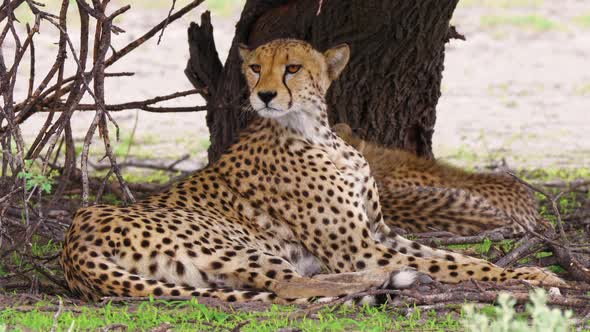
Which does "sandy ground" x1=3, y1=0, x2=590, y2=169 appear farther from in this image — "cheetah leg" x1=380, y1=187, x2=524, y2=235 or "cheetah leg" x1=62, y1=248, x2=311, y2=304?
"cheetah leg" x1=62, y1=248, x2=311, y2=304

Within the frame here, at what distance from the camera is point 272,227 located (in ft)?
15.5

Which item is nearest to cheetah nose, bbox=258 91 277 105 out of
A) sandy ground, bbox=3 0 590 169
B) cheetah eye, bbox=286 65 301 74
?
cheetah eye, bbox=286 65 301 74

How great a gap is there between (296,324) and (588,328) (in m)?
0.86

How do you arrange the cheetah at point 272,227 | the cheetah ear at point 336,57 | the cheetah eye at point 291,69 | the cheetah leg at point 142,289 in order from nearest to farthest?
1. the cheetah leg at point 142,289
2. the cheetah at point 272,227
3. the cheetah eye at point 291,69
4. the cheetah ear at point 336,57

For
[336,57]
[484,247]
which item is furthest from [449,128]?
[336,57]

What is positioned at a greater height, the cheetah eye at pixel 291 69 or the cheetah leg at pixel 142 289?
the cheetah eye at pixel 291 69

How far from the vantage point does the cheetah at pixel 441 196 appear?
5.49 metres

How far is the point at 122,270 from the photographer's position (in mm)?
4055

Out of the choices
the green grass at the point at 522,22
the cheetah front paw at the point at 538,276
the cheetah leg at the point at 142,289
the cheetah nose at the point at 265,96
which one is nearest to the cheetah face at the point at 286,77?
the cheetah nose at the point at 265,96

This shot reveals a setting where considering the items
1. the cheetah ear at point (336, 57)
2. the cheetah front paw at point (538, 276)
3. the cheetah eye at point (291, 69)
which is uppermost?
the cheetah ear at point (336, 57)

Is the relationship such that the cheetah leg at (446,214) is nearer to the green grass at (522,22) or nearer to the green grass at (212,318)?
the green grass at (212,318)

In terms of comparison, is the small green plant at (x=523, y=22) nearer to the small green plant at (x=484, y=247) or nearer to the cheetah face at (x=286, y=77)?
the small green plant at (x=484, y=247)

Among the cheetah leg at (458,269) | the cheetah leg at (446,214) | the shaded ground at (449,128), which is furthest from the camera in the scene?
the cheetah leg at (446,214)

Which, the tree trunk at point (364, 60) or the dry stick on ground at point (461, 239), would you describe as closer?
the dry stick on ground at point (461, 239)
